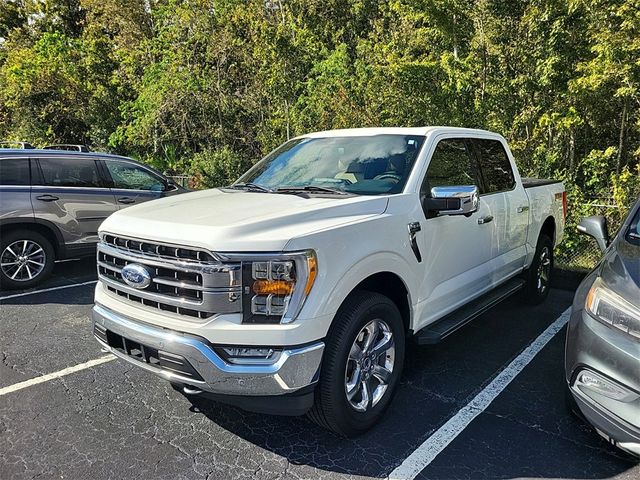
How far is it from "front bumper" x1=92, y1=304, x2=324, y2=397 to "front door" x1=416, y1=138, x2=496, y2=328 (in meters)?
1.24

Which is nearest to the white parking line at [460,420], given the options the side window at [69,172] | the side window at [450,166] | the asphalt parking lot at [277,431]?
the asphalt parking lot at [277,431]

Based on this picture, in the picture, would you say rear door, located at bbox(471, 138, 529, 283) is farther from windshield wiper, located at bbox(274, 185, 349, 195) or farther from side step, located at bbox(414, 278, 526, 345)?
windshield wiper, located at bbox(274, 185, 349, 195)

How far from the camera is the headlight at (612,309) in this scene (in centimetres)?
248

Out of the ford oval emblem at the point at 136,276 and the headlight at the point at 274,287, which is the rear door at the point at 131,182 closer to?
the ford oval emblem at the point at 136,276

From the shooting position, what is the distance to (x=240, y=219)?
2729 millimetres

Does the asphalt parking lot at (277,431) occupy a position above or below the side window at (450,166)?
below

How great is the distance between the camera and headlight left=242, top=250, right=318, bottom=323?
2512 mm

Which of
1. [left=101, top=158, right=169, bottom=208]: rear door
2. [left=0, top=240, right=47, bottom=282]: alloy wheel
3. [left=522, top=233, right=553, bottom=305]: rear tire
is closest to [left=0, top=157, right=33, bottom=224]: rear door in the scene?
[left=0, top=240, right=47, bottom=282]: alloy wheel

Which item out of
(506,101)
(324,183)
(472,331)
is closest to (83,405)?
(324,183)

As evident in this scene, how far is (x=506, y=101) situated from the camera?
8312 millimetres

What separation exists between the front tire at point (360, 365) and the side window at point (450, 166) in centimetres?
106

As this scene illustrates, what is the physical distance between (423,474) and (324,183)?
2.05 meters

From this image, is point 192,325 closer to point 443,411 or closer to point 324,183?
point 324,183

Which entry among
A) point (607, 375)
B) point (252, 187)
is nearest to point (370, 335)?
point (607, 375)
